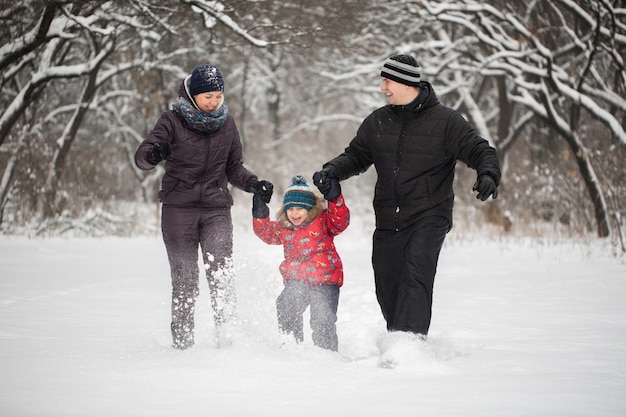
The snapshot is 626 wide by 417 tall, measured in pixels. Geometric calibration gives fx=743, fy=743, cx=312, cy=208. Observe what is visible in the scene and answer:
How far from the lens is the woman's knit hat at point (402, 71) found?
14.4 feet

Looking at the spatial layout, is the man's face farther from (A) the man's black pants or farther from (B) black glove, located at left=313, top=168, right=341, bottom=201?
(A) the man's black pants

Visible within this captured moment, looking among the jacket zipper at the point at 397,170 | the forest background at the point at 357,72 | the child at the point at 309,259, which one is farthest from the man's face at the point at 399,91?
the forest background at the point at 357,72

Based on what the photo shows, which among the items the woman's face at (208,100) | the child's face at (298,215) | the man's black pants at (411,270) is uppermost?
the woman's face at (208,100)

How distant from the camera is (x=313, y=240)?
15.5 ft

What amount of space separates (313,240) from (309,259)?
12 cm

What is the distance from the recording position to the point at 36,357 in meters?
4.29

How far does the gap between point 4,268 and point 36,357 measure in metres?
5.26

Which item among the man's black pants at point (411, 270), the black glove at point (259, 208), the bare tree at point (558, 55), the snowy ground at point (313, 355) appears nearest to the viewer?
the snowy ground at point (313, 355)

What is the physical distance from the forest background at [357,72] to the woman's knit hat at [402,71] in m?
5.94

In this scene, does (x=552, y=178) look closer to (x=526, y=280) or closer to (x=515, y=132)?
(x=515, y=132)

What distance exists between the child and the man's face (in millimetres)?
696

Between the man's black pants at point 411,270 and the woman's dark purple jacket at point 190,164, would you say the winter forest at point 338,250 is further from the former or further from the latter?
the woman's dark purple jacket at point 190,164

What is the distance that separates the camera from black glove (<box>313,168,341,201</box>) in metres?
4.41

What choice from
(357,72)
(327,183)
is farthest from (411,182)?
(357,72)
